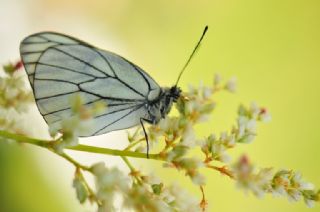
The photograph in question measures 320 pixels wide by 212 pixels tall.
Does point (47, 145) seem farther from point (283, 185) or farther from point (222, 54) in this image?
point (222, 54)

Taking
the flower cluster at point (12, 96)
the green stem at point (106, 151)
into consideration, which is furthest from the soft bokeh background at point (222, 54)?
the green stem at point (106, 151)

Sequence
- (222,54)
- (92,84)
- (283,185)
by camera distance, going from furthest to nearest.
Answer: (222,54) → (92,84) → (283,185)

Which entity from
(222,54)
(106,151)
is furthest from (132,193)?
(222,54)

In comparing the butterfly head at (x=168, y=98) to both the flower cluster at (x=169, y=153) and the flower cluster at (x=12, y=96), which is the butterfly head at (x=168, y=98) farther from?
the flower cluster at (x=12, y=96)

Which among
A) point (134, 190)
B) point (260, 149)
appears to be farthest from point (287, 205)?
point (134, 190)

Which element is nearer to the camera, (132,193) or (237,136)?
(132,193)

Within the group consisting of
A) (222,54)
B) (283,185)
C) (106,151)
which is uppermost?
(222,54)

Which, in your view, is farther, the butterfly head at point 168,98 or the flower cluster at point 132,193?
the butterfly head at point 168,98

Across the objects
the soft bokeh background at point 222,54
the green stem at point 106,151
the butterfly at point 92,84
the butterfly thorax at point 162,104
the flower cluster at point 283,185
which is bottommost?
the flower cluster at point 283,185
